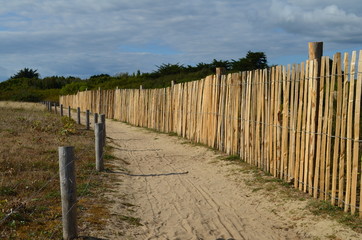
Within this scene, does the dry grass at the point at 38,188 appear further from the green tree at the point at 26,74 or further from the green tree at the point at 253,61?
the green tree at the point at 26,74

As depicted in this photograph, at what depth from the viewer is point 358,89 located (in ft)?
16.7

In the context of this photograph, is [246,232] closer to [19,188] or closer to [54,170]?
[19,188]

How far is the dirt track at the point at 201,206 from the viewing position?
201 inches

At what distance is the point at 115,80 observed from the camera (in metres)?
40.0

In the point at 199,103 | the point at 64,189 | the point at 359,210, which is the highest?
the point at 199,103

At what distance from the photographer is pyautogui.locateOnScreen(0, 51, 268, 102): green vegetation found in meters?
25.8

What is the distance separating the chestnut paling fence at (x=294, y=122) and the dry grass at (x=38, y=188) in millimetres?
3031

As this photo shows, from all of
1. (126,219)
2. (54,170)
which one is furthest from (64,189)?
(54,170)

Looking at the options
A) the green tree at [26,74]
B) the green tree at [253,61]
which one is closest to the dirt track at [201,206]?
the green tree at [253,61]

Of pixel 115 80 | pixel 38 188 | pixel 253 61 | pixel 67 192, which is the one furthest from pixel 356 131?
pixel 115 80

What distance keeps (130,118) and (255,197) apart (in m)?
14.0

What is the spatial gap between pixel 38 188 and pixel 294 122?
4.04 metres

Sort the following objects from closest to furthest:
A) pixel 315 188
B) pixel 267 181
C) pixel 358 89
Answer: pixel 358 89
pixel 315 188
pixel 267 181

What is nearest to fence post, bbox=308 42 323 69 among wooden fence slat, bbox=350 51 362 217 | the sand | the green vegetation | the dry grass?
wooden fence slat, bbox=350 51 362 217
